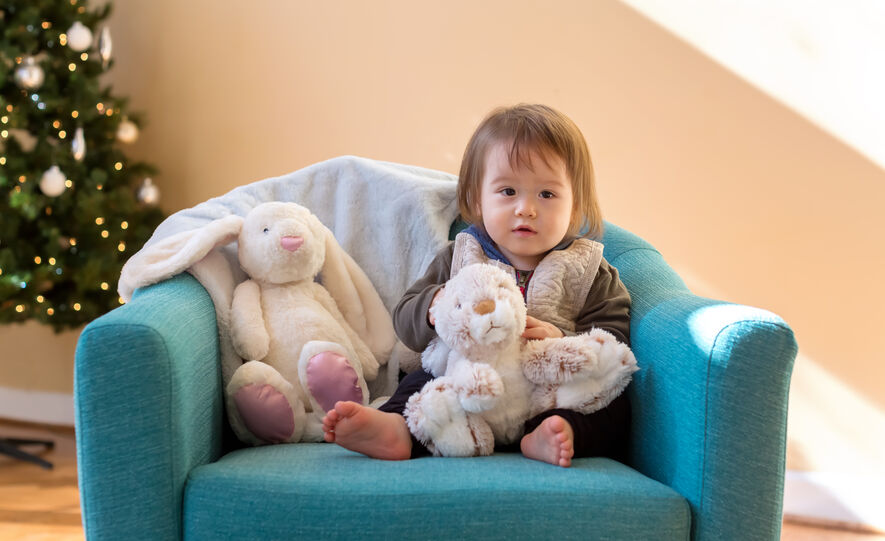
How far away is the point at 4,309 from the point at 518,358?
195 centimetres

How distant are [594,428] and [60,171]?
6.75 feet

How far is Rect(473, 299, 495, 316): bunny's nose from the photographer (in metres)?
1.25

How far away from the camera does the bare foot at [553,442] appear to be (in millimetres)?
1184

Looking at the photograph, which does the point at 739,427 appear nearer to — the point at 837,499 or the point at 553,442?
the point at 553,442

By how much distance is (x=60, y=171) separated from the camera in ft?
8.48

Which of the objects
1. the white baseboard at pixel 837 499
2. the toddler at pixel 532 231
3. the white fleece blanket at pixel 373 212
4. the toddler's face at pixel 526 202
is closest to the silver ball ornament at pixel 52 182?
the white fleece blanket at pixel 373 212

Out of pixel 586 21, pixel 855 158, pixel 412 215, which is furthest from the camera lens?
pixel 586 21

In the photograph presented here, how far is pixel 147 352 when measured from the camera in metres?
1.09

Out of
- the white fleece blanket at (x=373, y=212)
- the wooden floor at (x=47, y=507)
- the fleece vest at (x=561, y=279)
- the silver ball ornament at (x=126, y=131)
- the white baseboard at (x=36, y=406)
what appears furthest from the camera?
the white baseboard at (x=36, y=406)

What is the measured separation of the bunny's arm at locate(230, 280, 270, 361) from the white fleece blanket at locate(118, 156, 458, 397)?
0.38 ft

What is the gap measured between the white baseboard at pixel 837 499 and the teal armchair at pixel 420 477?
131 centimetres

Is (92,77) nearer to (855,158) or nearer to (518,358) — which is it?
(518,358)

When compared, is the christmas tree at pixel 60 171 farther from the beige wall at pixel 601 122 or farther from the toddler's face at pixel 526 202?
the toddler's face at pixel 526 202

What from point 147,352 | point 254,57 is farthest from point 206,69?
point 147,352
